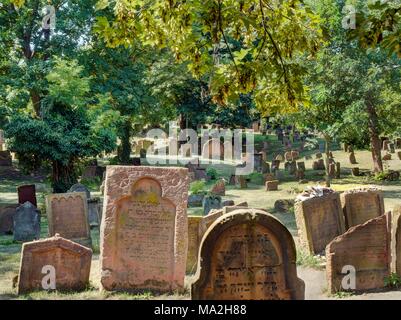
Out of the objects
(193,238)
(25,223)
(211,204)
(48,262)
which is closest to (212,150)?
(211,204)

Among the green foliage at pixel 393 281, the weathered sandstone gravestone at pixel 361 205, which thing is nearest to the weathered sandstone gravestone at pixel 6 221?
the weathered sandstone gravestone at pixel 361 205

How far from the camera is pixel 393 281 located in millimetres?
8875

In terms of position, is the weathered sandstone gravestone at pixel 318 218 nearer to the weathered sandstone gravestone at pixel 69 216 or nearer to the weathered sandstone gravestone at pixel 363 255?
the weathered sandstone gravestone at pixel 363 255

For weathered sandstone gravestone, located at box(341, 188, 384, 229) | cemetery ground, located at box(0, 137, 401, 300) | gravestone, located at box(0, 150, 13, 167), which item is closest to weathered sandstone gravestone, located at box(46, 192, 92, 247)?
cemetery ground, located at box(0, 137, 401, 300)

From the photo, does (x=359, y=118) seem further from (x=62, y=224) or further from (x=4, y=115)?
(x=4, y=115)

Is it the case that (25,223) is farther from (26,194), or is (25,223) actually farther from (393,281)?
(393,281)

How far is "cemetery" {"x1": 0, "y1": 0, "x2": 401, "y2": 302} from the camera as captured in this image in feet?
19.7

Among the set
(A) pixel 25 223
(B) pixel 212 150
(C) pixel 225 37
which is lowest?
(A) pixel 25 223

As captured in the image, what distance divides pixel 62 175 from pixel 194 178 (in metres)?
8.13

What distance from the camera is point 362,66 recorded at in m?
22.3

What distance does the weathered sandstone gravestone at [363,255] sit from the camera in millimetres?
8703

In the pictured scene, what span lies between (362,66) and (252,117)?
587 inches

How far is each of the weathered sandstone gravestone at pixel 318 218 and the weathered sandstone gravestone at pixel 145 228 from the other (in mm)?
3361

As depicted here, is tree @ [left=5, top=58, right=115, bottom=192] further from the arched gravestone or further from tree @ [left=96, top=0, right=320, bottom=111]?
the arched gravestone
